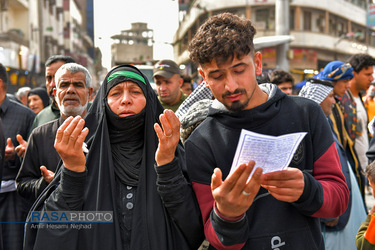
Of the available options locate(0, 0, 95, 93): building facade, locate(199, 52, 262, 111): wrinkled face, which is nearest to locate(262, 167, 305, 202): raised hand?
locate(199, 52, 262, 111): wrinkled face

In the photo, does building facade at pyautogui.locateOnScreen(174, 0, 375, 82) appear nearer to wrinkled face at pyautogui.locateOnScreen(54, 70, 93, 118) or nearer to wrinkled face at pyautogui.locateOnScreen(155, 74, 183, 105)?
wrinkled face at pyautogui.locateOnScreen(155, 74, 183, 105)

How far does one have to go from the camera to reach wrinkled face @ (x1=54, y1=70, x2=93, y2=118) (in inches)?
139

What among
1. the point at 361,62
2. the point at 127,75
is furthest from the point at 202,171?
the point at 361,62

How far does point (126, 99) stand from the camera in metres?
2.42

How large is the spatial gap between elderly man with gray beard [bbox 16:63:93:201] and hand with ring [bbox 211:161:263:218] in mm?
1597

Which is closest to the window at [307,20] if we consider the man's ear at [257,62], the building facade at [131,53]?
the building facade at [131,53]

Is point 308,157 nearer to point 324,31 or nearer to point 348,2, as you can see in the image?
point 324,31

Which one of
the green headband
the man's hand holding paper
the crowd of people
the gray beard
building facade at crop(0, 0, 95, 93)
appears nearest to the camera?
the man's hand holding paper

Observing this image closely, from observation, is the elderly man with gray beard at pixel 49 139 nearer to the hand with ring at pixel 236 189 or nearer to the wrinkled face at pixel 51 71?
the wrinkled face at pixel 51 71

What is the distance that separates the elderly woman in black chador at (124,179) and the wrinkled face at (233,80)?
274mm

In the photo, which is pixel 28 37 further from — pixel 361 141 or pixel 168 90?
pixel 361 141

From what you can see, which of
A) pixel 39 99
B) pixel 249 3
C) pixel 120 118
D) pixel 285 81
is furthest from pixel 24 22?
pixel 120 118

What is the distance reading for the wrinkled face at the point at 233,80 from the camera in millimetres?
1910

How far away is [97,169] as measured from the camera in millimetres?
2355
